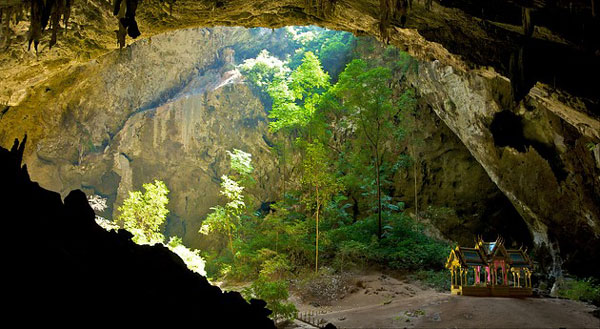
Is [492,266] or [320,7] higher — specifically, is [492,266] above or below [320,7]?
below

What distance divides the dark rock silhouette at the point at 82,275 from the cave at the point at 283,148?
2 centimetres

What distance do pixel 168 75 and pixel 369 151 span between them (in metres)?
15.9

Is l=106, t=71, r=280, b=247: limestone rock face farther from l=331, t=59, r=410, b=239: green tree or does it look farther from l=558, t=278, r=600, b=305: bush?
l=558, t=278, r=600, b=305: bush

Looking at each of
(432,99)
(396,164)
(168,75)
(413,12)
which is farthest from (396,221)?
(168,75)

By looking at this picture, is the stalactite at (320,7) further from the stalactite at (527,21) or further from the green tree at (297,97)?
the green tree at (297,97)

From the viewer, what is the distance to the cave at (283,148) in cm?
471

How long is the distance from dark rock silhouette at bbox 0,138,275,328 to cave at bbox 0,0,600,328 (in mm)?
24

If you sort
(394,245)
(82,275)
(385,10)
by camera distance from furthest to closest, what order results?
(394,245) → (385,10) → (82,275)

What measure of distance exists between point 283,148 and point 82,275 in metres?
21.0

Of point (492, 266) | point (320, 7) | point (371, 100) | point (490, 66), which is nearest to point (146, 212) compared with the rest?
point (371, 100)

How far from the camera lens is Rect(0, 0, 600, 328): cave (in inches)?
185

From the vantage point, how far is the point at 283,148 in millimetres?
24453

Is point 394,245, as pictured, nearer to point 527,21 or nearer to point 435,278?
point 435,278

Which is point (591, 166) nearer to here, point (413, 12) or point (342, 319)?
point (413, 12)
